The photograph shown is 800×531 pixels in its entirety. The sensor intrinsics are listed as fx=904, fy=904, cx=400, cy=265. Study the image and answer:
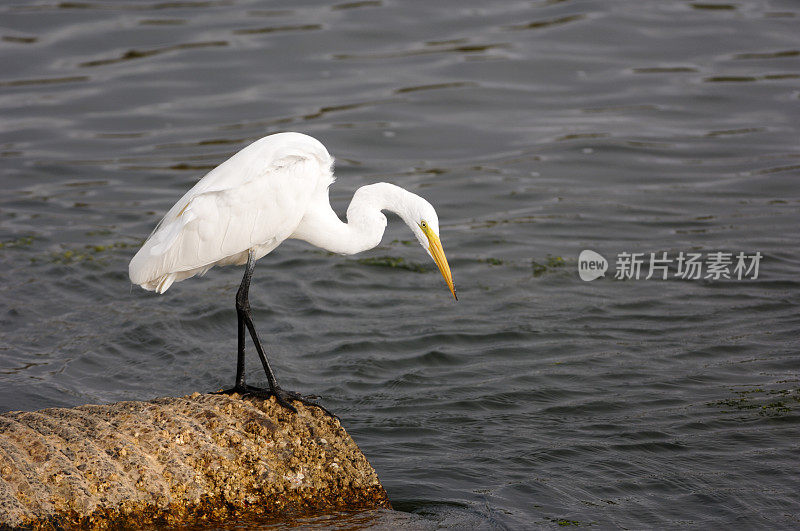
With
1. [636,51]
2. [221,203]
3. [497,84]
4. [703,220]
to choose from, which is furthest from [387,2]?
[221,203]

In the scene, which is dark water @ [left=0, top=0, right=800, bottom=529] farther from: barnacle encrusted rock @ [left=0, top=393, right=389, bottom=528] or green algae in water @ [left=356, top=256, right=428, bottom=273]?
barnacle encrusted rock @ [left=0, top=393, right=389, bottom=528]

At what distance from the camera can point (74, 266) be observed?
10.6 meters

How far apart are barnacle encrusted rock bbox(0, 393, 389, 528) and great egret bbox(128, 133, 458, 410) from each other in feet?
3.67

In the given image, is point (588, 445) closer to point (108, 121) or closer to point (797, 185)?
point (797, 185)

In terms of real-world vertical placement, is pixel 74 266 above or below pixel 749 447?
above

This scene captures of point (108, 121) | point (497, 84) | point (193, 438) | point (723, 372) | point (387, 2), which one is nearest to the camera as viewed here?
point (193, 438)

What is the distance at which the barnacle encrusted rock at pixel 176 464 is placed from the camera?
4.67 meters

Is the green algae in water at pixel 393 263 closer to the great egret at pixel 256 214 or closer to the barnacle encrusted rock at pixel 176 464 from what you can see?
the great egret at pixel 256 214

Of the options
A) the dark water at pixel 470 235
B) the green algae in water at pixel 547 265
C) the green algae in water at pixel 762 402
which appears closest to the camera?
the dark water at pixel 470 235

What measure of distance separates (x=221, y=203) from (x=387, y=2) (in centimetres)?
1276

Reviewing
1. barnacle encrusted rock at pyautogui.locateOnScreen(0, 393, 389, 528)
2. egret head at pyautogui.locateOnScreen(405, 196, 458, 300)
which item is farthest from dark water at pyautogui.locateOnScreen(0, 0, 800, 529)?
egret head at pyautogui.locateOnScreen(405, 196, 458, 300)

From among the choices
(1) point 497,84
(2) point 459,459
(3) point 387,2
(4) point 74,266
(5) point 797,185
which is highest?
(3) point 387,2

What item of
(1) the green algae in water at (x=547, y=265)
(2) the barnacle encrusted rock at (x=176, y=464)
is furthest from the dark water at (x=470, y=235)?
(2) the barnacle encrusted rock at (x=176, y=464)

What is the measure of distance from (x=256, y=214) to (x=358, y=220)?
0.74 m
